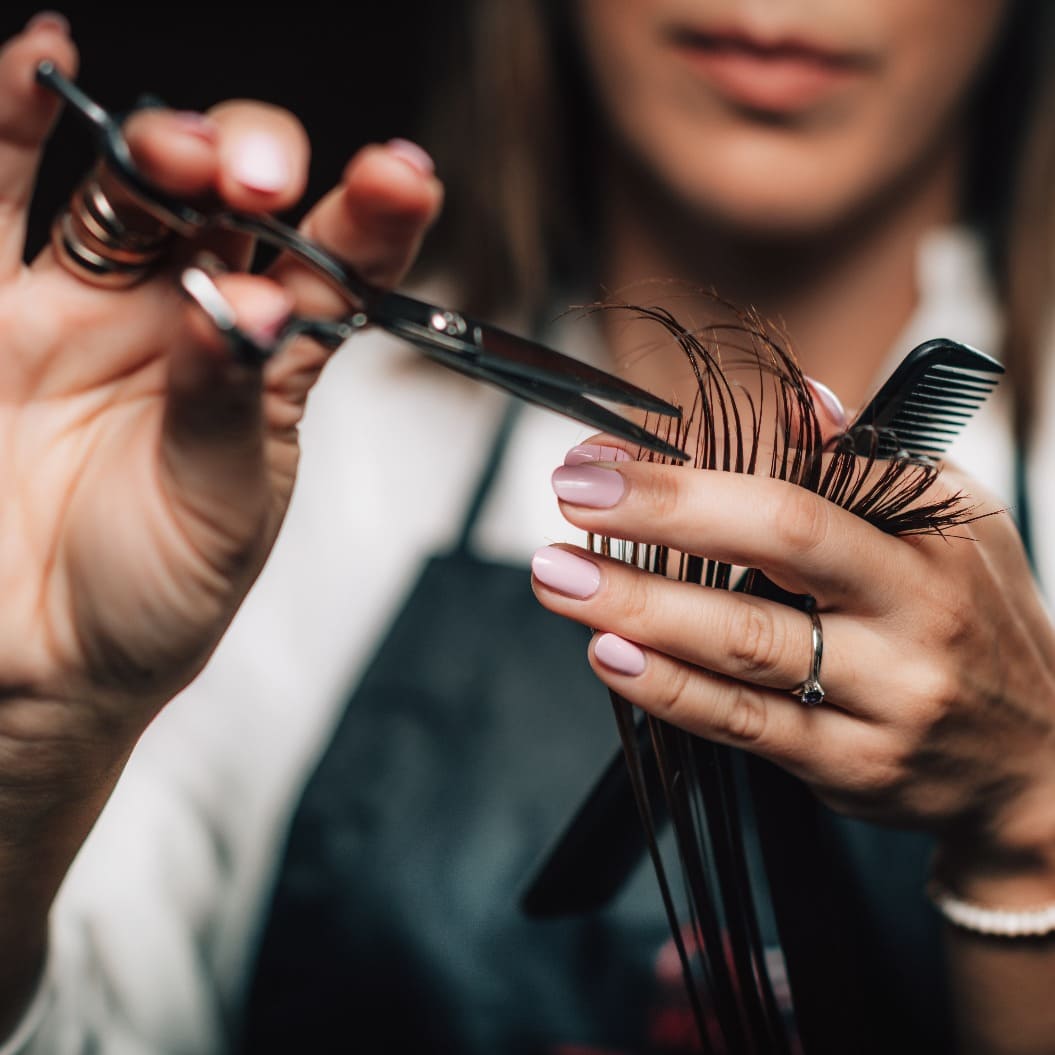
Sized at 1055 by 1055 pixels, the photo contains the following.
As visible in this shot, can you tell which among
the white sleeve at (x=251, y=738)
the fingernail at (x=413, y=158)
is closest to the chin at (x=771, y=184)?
the white sleeve at (x=251, y=738)

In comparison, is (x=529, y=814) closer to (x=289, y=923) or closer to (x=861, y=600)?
(x=289, y=923)

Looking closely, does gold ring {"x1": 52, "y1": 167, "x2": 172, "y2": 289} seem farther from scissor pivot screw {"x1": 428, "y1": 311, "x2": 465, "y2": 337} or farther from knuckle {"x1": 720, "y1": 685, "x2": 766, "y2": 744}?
knuckle {"x1": 720, "y1": 685, "x2": 766, "y2": 744}

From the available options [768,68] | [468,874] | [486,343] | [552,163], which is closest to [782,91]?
[768,68]

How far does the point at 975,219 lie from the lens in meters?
1.19

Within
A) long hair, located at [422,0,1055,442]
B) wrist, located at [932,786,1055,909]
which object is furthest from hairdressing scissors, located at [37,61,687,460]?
long hair, located at [422,0,1055,442]

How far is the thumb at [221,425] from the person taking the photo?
41cm

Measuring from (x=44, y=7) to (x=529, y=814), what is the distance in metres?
1.14

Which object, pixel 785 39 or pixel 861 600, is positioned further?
pixel 785 39

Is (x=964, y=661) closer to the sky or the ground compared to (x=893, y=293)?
closer to the ground

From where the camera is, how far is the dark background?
1338mm

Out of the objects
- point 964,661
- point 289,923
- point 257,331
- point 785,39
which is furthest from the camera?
point 289,923

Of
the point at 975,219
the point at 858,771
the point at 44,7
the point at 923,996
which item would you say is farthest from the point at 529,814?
the point at 44,7

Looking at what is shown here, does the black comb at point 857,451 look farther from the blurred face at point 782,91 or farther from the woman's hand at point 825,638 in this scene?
the blurred face at point 782,91

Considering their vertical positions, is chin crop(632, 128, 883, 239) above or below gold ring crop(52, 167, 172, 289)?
above
